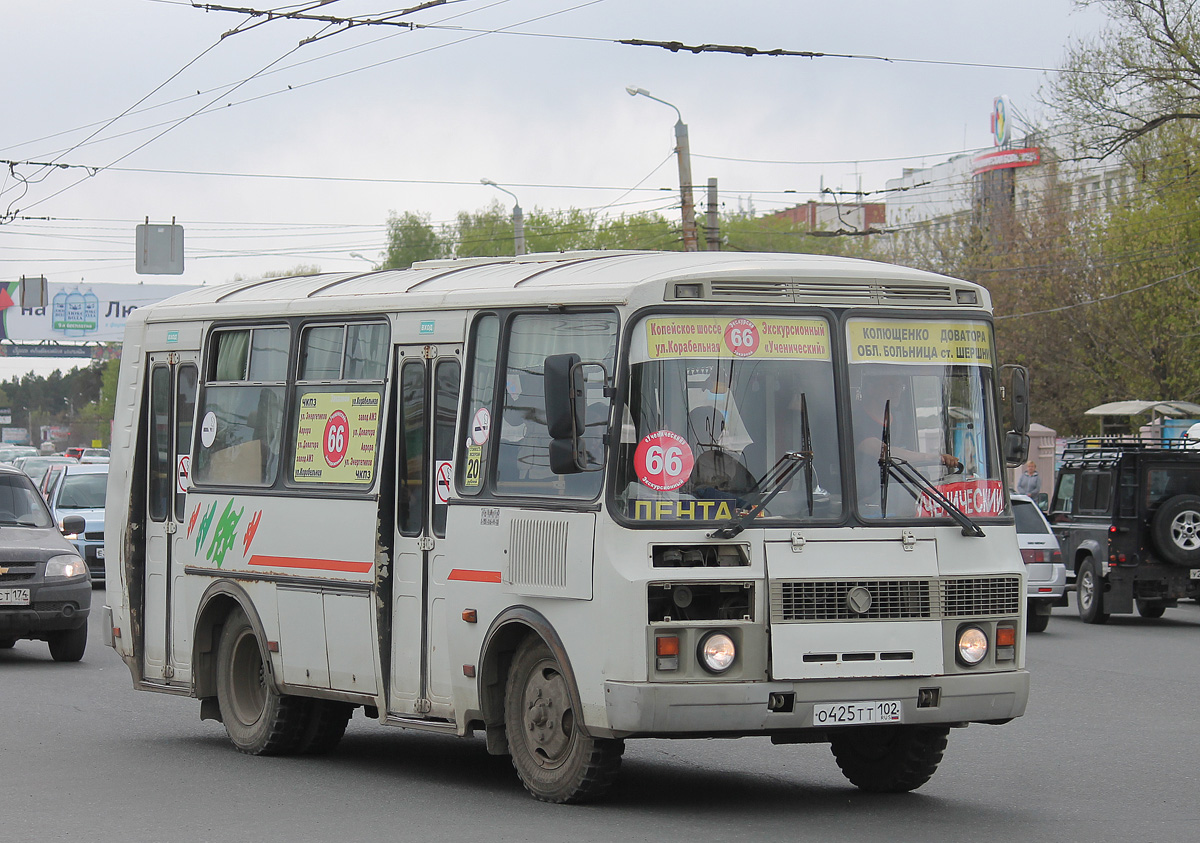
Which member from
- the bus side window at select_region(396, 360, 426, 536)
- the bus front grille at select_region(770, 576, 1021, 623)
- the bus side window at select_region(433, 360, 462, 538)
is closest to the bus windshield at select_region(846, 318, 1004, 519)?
the bus front grille at select_region(770, 576, 1021, 623)

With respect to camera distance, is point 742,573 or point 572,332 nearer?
point 742,573

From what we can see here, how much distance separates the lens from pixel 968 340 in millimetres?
9453

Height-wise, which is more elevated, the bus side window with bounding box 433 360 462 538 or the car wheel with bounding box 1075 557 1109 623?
the bus side window with bounding box 433 360 462 538

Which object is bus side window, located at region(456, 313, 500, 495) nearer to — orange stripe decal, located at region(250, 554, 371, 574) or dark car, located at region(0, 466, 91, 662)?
orange stripe decal, located at region(250, 554, 371, 574)

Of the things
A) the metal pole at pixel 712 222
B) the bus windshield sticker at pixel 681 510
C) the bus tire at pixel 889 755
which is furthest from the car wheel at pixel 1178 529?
the bus windshield sticker at pixel 681 510

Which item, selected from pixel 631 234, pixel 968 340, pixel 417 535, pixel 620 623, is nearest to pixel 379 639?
pixel 417 535

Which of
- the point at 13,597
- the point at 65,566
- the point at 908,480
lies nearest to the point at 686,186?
the point at 65,566

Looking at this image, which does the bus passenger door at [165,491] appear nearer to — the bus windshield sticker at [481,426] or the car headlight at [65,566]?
the bus windshield sticker at [481,426]

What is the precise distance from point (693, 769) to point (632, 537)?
2.69 meters

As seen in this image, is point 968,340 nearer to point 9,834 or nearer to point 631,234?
point 9,834

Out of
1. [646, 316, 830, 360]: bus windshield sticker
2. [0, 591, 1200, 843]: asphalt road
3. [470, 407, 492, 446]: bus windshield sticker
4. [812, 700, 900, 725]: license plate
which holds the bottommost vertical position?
[0, 591, 1200, 843]: asphalt road

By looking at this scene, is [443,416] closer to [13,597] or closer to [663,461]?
[663,461]

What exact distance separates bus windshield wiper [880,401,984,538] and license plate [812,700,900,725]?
964 mm

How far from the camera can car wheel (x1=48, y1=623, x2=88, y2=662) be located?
17.6 metres
